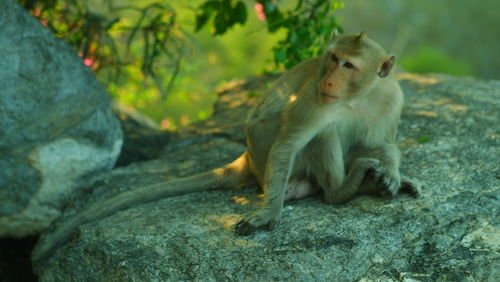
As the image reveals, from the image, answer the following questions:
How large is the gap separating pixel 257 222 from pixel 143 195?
32.8 inches

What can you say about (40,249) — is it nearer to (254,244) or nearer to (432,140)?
(254,244)

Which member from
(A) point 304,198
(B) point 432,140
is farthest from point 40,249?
(B) point 432,140

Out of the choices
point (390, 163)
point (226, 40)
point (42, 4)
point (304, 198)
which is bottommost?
point (226, 40)

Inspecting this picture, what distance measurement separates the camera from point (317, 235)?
9.72ft

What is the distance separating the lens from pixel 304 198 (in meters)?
3.52

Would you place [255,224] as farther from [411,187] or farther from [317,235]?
[411,187]

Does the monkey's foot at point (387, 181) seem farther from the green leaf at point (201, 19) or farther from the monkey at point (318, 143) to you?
the green leaf at point (201, 19)

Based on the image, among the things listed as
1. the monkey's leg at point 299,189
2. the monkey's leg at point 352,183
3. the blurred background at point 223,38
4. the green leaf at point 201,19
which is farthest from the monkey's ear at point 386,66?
the green leaf at point 201,19

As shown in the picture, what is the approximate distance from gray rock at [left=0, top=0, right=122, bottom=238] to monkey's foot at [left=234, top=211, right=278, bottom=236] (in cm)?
145

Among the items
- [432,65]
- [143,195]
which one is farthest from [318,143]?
[432,65]

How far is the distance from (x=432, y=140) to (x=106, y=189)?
7.19 feet

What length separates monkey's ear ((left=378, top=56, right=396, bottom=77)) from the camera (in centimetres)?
314

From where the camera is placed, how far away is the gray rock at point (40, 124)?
3.72 meters

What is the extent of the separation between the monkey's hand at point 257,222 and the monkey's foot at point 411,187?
29.1 inches
